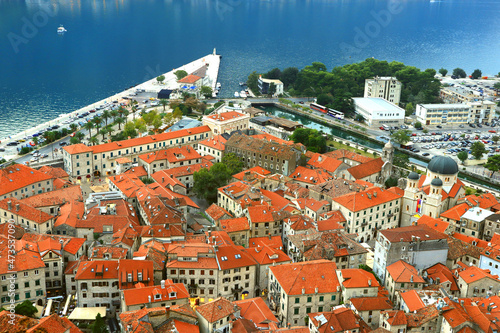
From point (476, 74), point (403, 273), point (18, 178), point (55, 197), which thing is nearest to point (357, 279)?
point (403, 273)

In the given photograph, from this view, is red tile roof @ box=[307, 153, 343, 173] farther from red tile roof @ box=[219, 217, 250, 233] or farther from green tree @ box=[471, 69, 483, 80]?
green tree @ box=[471, 69, 483, 80]

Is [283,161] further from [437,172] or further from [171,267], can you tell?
[171,267]

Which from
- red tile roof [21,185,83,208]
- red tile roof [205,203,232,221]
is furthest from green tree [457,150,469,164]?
red tile roof [21,185,83,208]

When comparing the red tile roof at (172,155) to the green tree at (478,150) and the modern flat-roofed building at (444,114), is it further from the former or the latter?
the modern flat-roofed building at (444,114)

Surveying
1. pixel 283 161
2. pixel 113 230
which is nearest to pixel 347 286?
pixel 113 230

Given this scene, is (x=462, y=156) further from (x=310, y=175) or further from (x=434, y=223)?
(x=434, y=223)
